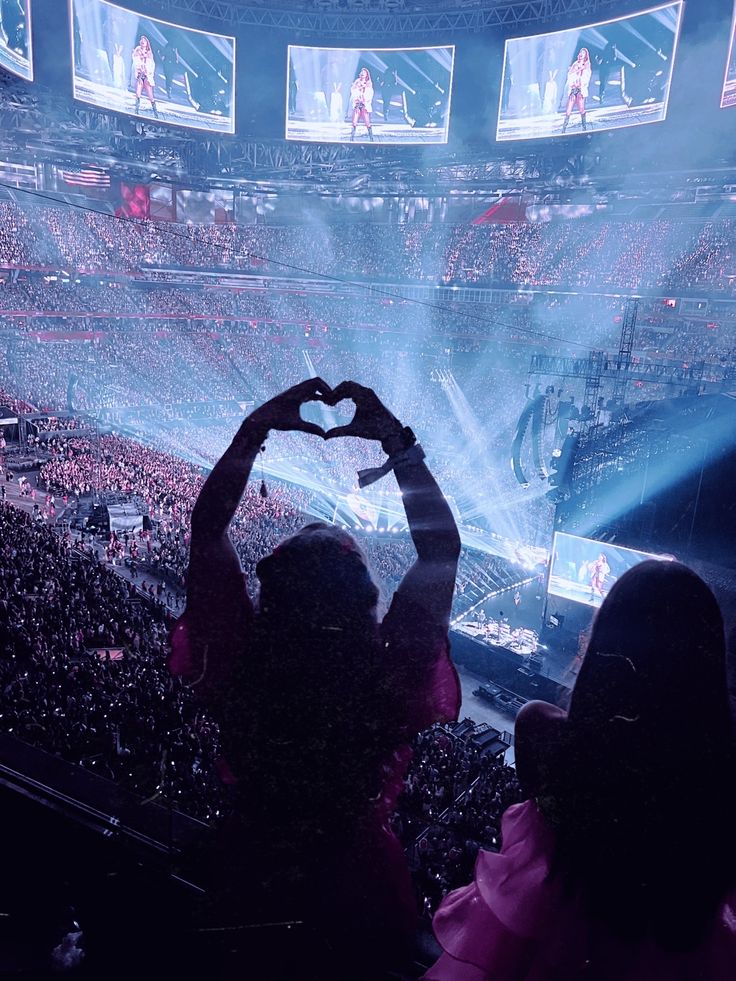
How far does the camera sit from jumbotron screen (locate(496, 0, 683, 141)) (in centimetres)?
2286

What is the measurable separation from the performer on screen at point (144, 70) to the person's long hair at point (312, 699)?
32905 millimetres

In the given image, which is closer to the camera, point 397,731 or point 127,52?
point 397,731

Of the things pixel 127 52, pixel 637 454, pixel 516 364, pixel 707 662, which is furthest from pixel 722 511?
pixel 127 52

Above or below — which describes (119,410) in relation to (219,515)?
below

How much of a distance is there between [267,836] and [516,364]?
91.8 feet

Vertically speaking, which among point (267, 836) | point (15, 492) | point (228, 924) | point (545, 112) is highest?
point (545, 112)

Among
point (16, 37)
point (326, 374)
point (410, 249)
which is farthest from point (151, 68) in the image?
point (326, 374)

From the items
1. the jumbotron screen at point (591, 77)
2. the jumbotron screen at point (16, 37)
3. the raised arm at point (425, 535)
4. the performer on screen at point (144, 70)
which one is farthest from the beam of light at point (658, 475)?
the performer on screen at point (144, 70)

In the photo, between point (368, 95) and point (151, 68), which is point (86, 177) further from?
point (368, 95)

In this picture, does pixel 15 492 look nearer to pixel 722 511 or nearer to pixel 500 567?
pixel 500 567

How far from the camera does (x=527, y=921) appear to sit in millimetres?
1139

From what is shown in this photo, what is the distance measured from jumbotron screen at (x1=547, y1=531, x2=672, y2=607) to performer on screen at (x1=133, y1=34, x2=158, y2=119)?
88.5 ft

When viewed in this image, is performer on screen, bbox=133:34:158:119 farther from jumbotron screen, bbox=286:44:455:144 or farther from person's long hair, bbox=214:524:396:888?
person's long hair, bbox=214:524:396:888

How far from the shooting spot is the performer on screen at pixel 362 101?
29172 mm
